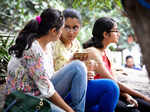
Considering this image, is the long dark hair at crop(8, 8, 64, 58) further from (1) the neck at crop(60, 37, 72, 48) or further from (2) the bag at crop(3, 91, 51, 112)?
(1) the neck at crop(60, 37, 72, 48)

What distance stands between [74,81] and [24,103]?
532 millimetres

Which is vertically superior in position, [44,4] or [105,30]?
[44,4]

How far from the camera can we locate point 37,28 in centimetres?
190

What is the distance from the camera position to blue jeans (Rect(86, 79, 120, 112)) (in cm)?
219

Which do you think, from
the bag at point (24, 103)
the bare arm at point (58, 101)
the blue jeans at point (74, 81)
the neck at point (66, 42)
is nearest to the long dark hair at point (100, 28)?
the neck at point (66, 42)

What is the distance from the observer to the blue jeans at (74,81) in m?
1.98

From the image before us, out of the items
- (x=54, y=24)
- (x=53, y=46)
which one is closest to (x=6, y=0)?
(x=53, y=46)

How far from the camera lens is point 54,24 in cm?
194

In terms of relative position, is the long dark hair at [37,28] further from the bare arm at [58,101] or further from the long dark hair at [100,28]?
the long dark hair at [100,28]

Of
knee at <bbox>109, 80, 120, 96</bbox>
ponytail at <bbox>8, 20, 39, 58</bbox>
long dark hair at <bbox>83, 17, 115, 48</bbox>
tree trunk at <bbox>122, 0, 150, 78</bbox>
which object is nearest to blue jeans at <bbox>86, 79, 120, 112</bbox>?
knee at <bbox>109, 80, 120, 96</bbox>

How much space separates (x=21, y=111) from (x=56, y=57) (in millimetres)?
967

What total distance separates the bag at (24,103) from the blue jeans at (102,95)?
708 mm

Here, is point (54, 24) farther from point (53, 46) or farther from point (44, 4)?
point (44, 4)

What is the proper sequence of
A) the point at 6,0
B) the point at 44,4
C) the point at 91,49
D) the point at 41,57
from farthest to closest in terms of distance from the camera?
1. the point at 6,0
2. the point at 44,4
3. the point at 91,49
4. the point at 41,57
